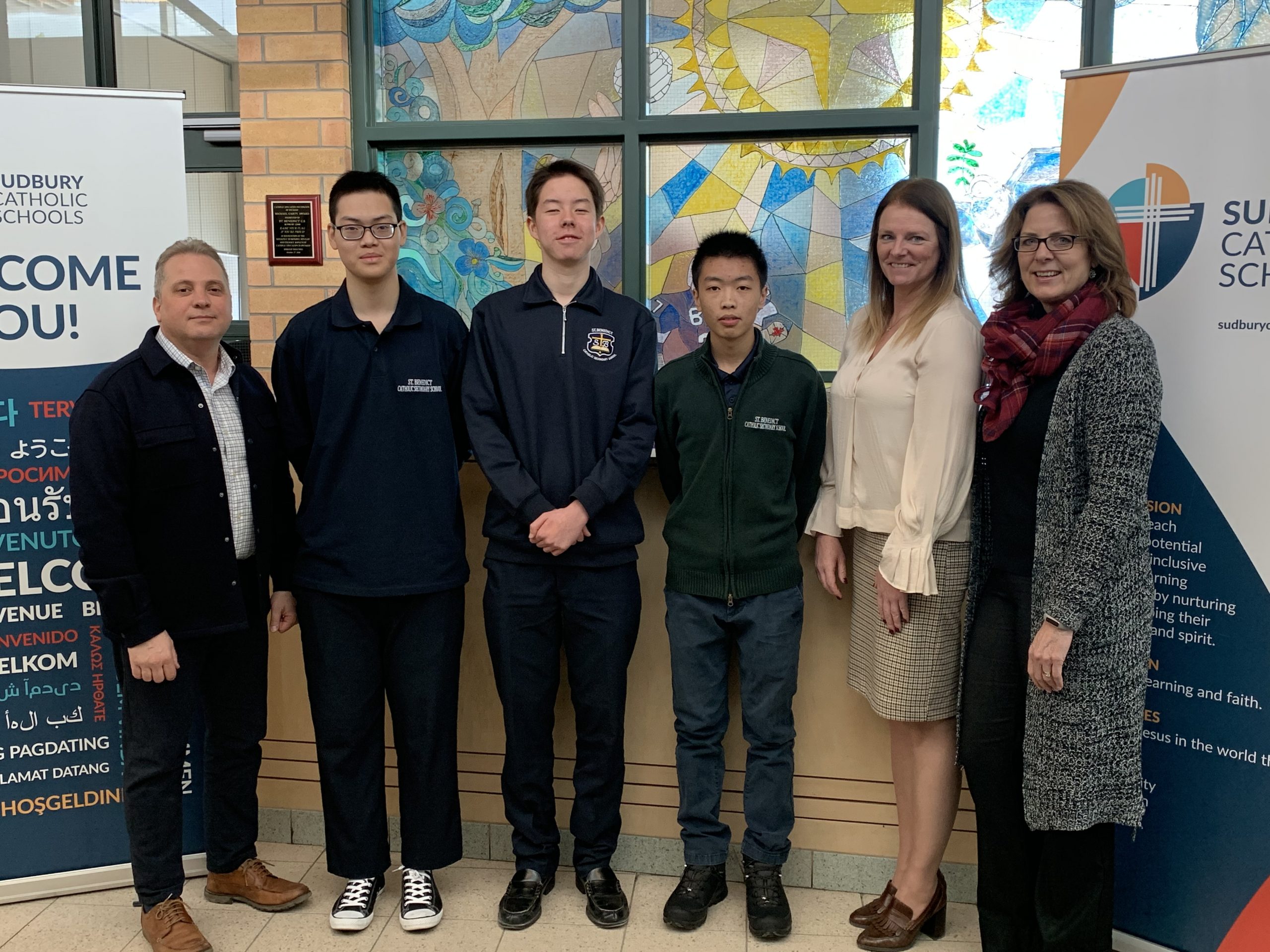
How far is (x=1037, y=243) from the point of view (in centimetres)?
180

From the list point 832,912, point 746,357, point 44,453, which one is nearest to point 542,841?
point 832,912

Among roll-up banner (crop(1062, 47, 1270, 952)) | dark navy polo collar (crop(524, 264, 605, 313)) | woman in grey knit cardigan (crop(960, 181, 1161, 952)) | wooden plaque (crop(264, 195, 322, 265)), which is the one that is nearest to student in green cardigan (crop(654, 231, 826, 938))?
dark navy polo collar (crop(524, 264, 605, 313))

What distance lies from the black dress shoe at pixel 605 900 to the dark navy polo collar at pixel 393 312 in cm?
142

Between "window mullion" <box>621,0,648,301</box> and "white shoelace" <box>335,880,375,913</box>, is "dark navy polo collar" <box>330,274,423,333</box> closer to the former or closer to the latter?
"window mullion" <box>621,0,648,301</box>

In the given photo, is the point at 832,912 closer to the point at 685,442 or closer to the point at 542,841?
the point at 542,841

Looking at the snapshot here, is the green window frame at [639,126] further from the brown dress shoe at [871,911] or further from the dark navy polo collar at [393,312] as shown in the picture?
the brown dress shoe at [871,911]

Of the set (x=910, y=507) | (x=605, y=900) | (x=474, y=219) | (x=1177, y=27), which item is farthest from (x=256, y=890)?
(x=1177, y=27)

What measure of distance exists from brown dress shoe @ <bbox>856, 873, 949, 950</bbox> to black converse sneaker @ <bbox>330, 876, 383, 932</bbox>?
1.18 m

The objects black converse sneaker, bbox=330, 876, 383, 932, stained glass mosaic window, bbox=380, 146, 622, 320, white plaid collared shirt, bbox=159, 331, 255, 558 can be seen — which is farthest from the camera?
stained glass mosaic window, bbox=380, 146, 622, 320

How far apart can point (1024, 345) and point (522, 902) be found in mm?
1719

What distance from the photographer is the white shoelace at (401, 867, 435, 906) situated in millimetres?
2289

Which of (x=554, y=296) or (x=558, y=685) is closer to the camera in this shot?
(x=554, y=296)

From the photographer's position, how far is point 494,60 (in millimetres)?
2924

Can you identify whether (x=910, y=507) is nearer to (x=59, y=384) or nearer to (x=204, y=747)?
(x=204, y=747)
